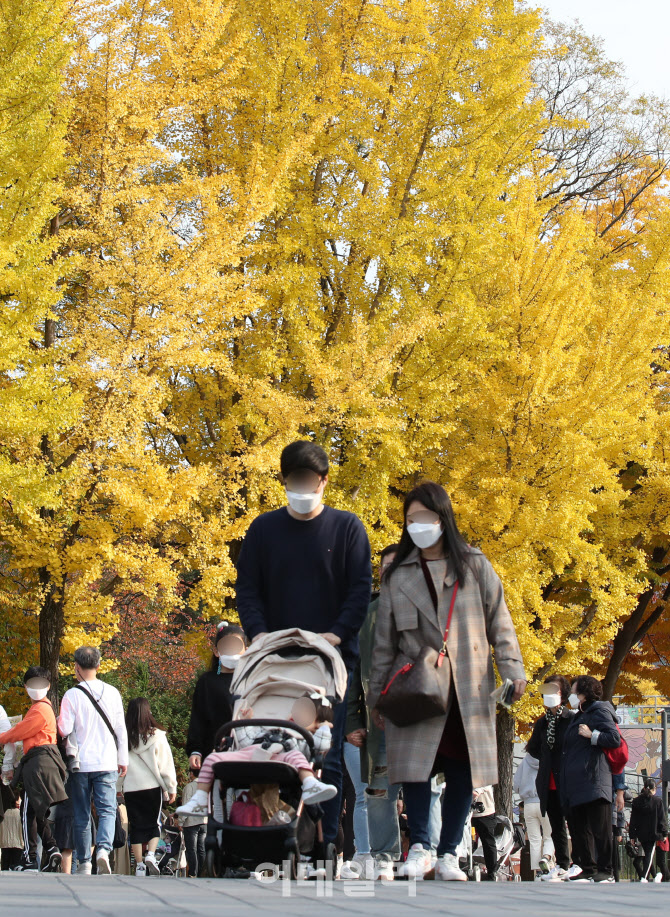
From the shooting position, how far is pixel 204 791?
14.9ft

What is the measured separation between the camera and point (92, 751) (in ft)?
26.9

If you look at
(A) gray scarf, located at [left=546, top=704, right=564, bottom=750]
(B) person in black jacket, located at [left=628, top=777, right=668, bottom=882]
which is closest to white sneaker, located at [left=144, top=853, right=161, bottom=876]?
(A) gray scarf, located at [left=546, top=704, right=564, bottom=750]

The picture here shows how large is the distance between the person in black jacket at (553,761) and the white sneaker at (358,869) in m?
3.85

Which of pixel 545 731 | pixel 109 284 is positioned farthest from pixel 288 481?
pixel 109 284

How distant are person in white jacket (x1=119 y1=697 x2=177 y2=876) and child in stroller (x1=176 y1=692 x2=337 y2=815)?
541 centimetres

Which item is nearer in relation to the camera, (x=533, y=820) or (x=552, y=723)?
(x=552, y=723)

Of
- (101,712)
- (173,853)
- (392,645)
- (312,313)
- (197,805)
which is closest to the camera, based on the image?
(197,805)

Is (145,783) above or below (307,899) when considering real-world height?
above

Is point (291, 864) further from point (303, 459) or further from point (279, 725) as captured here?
point (303, 459)

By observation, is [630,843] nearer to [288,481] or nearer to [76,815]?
[76,815]

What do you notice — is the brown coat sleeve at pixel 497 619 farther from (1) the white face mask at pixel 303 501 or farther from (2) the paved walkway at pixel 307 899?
(2) the paved walkway at pixel 307 899

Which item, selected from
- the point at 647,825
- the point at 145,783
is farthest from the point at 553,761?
the point at 647,825

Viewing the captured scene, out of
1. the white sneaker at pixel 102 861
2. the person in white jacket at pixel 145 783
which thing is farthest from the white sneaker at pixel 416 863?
the person in white jacket at pixel 145 783

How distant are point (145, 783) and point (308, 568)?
5.46 metres
